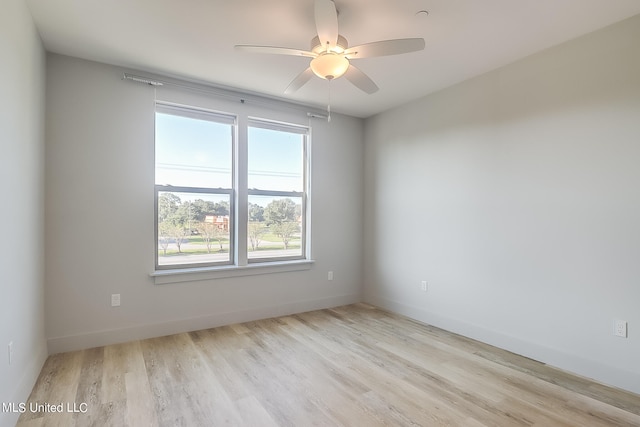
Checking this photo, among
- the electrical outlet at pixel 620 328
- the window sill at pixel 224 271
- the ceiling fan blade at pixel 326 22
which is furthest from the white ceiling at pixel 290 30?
the electrical outlet at pixel 620 328

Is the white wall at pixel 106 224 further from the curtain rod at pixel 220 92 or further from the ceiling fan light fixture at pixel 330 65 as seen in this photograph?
the ceiling fan light fixture at pixel 330 65

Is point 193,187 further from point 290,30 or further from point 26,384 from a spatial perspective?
point 26,384

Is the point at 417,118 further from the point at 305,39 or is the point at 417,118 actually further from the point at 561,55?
the point at 305,39

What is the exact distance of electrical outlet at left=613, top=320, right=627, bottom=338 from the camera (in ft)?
7.45

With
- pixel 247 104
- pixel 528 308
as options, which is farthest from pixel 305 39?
pixel 528 308

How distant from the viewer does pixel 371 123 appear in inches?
177

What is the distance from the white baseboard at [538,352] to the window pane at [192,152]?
2.78 m

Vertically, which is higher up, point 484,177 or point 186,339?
point 484,177

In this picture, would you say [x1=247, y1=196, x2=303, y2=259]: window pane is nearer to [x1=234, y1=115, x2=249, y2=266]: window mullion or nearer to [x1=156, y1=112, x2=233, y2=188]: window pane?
[x1=234, y1=115, x2=249, y2=266]: window mullion

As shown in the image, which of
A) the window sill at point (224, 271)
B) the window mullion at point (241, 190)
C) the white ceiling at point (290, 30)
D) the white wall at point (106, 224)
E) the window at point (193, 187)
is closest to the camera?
the white ceiling at point (290, 30)

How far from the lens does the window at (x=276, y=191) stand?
3.87 meters

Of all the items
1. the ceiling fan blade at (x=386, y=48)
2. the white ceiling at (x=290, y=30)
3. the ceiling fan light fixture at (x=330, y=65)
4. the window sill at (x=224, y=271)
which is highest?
the white ceiling at (x=290, y=30)

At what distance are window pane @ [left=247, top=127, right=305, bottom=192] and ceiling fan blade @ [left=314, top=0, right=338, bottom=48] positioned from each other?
2095 millimetres

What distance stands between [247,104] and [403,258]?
265 centimetres
